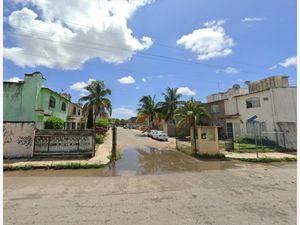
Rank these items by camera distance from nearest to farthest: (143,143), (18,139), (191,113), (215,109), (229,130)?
(18,139) → (191,113) → (143,143) → (229,130) → (215,109)

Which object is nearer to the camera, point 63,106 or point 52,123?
point 52,123

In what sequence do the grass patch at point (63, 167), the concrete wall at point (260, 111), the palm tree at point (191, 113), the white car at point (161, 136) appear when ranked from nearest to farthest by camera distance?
the grass patch at point (63, 167), the concrete wall at point (260, 111), the palm tree at point (191, 113), the white car at point (161, 136)

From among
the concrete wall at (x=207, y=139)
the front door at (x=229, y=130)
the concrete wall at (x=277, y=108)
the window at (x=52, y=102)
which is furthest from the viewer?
the front door at (x=229, y=130)

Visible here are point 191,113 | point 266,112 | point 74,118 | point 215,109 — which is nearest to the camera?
point 266,112

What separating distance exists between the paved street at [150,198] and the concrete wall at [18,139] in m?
3.52

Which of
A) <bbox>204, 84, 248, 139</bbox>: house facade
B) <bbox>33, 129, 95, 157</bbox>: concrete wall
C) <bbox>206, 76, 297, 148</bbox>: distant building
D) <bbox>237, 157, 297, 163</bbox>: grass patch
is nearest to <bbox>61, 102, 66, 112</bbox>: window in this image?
<bbox>33, 129, 95, 157</bbox>: concrete wall

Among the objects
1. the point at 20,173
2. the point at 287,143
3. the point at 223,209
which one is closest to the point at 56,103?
the point at 20,173

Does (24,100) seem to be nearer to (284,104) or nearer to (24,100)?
(24,100)

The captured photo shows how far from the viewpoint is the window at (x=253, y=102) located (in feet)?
70.1

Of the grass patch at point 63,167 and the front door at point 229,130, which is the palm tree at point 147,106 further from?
the grass patch at point 63,167

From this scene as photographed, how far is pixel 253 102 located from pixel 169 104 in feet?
60.9

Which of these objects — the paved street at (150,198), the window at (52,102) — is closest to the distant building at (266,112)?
the paved street at (150,198)

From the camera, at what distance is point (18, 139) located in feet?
40.3

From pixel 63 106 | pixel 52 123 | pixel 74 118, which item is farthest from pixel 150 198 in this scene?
pixel 74 118
